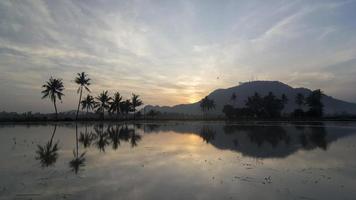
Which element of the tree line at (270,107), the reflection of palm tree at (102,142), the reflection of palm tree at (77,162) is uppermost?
the tree line at (270,107)

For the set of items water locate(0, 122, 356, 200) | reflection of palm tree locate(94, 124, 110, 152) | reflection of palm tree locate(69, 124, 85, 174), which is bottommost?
water locate(0, 122, 356, 200)

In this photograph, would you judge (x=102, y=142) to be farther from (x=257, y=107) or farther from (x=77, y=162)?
(x=257, y=107)

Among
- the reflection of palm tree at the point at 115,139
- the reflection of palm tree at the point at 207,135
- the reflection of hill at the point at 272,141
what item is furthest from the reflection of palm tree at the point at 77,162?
the reflection of palm tree at the point at 207,135

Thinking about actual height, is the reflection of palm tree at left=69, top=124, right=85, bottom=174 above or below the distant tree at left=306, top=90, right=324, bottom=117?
below

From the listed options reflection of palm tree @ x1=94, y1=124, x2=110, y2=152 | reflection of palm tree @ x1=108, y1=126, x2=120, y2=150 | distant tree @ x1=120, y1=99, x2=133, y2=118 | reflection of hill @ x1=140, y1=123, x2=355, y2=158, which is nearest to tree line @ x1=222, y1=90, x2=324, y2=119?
distant tree @ x1=120, y1=99, x2=133, y2=118

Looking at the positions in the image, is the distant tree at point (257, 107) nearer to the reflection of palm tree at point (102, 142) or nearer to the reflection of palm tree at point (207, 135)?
the reflection of palm tree at point (207, 135)

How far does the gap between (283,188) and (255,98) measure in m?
114

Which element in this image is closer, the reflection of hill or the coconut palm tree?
the reflection of hill

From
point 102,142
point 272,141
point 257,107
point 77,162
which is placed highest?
point 257,107

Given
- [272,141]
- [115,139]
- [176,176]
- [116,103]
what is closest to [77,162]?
[176,176]

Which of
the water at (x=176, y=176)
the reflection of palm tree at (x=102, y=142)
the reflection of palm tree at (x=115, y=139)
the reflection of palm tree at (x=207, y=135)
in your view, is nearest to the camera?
the water at (x=176, y=176)

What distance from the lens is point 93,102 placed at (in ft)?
352

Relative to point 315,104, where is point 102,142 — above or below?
below

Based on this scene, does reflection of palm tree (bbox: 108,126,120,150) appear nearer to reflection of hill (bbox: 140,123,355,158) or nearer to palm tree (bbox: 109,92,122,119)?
reflection of hill (bbox: 140,123,355,158)
